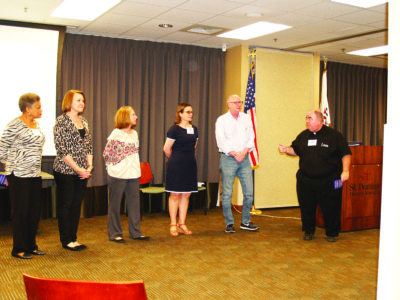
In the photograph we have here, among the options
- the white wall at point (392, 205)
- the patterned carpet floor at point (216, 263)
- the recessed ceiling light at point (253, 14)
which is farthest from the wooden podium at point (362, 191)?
the white wall at point (392, 205)

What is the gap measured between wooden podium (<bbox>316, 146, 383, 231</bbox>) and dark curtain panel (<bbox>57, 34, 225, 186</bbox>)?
256cm

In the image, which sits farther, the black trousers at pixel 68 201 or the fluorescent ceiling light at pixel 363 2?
the fluorescent ceiling light at pixel 363 2

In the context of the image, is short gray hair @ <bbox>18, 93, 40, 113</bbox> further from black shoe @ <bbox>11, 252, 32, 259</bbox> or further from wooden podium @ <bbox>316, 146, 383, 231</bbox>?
wooden podium @ <bbox>316, 146, 383, 231</bbox>

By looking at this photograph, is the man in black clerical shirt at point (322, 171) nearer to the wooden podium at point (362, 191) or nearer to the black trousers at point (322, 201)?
the black trousers at point (322, 201)

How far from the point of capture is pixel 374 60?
855cm

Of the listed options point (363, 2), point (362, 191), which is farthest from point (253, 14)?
point (362, 191)

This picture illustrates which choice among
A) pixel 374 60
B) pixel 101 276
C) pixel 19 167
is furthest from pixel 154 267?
pixel 374 60

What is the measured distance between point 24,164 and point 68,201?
59 centimetres

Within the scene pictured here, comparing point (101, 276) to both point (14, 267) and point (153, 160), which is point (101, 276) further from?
point (153, 160)

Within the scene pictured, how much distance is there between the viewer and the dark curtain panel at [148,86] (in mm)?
6418

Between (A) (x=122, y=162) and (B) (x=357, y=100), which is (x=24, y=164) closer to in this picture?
(A) (x=122, y=162)

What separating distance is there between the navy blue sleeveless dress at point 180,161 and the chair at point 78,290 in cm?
384

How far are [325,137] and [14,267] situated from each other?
140 inches

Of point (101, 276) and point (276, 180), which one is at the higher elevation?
point (276, 180)
